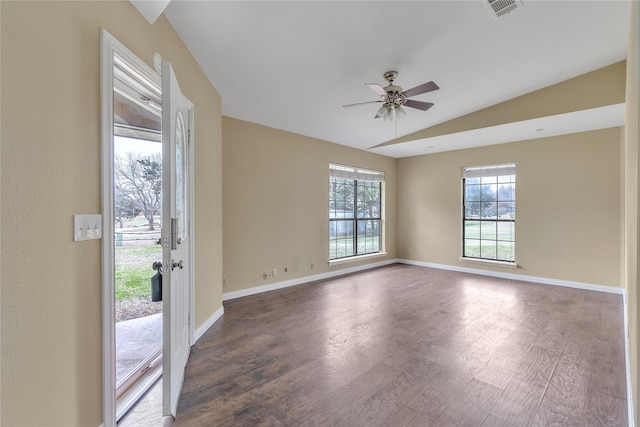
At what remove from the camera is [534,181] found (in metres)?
4.94

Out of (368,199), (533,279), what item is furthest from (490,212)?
(368,199)

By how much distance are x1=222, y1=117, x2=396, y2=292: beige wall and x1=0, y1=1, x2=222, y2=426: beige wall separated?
2.42 meters

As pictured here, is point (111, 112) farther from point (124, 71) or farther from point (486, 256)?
point (486, 256)

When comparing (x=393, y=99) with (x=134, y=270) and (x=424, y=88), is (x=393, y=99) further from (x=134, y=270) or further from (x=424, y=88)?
(x=134, y=270)

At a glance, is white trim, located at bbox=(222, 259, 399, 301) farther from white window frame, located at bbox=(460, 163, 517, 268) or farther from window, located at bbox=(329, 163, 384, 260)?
white window frame, located at bbox=(460, 163, 517, 268)

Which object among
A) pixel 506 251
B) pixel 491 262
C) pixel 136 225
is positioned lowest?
pixel 491 262

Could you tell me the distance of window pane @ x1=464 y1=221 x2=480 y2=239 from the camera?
18.8 feet

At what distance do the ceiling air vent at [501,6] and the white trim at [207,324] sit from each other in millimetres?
3757

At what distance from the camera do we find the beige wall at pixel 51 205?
3.34ft

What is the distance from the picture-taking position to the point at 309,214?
5.00 m

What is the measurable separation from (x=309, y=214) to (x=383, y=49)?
2.91 meters

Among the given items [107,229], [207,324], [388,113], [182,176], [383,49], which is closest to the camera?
[107,229]

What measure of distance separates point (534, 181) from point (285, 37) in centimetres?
486

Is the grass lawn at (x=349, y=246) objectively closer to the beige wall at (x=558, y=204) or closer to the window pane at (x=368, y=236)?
the window pane at (x=368, y=236)
